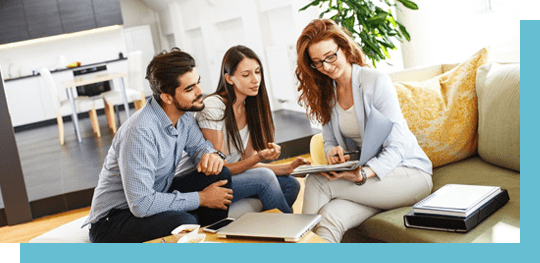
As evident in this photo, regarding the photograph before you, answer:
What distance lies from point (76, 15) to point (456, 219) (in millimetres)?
4557

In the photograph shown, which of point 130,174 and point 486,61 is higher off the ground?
point 486,61

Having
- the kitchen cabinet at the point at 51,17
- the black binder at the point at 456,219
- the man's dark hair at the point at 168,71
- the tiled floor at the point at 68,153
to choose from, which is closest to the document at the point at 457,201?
the black binder at the point at 456,219

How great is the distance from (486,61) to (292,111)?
3.76m

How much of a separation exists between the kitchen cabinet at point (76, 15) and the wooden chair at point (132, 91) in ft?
1.66

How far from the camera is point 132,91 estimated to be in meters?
5.49

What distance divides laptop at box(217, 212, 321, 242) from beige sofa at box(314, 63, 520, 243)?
0.34 m

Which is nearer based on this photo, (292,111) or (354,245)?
(354,245)

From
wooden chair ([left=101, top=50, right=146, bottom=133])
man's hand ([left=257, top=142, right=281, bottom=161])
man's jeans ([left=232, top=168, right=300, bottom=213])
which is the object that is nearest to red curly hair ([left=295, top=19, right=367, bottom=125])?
man's hand ([left=257, top=142, right=281, bottom=161])

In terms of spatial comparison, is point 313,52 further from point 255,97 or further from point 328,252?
point 328,252

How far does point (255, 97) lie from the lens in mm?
2387

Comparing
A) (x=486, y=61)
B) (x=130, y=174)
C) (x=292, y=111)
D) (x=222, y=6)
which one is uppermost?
(x=222, y=6)

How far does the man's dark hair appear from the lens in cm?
203

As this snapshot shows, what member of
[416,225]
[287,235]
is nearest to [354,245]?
[287,235]

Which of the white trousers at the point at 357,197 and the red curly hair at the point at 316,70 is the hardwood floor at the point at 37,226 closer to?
the red curly hair at the point at 316,70
